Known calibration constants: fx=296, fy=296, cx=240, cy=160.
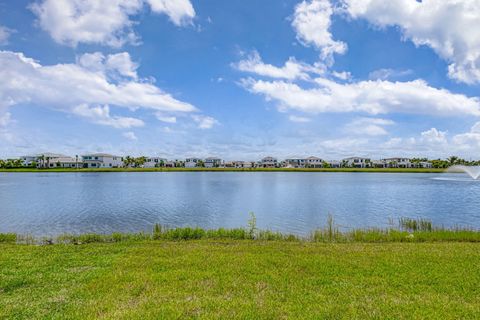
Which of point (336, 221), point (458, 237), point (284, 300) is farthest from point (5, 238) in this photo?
point (458, 237)

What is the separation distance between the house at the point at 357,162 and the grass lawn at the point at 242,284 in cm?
18184

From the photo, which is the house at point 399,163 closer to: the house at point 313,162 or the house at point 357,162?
the house at point 357,162

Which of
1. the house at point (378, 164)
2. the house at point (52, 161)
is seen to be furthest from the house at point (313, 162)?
the house at point (52, 161)

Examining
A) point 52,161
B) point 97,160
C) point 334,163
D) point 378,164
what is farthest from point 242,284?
point 378,164

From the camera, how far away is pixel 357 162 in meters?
188

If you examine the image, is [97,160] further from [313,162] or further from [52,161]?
[313,162]

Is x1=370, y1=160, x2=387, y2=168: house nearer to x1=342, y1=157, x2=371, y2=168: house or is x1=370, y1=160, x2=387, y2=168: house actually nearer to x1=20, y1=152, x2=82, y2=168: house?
x1=342, y1=157, x2=371, y2=168: house

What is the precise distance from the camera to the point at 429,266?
28.2 ft

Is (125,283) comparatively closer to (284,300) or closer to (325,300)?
(284,300)

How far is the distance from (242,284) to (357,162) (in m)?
196

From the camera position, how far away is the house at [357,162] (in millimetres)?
182512

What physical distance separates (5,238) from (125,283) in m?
12.1

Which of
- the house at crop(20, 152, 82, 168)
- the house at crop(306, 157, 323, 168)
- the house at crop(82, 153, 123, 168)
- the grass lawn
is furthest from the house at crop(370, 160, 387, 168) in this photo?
the grass lawn

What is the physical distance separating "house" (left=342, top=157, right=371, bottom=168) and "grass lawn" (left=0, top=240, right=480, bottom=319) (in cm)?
18184
